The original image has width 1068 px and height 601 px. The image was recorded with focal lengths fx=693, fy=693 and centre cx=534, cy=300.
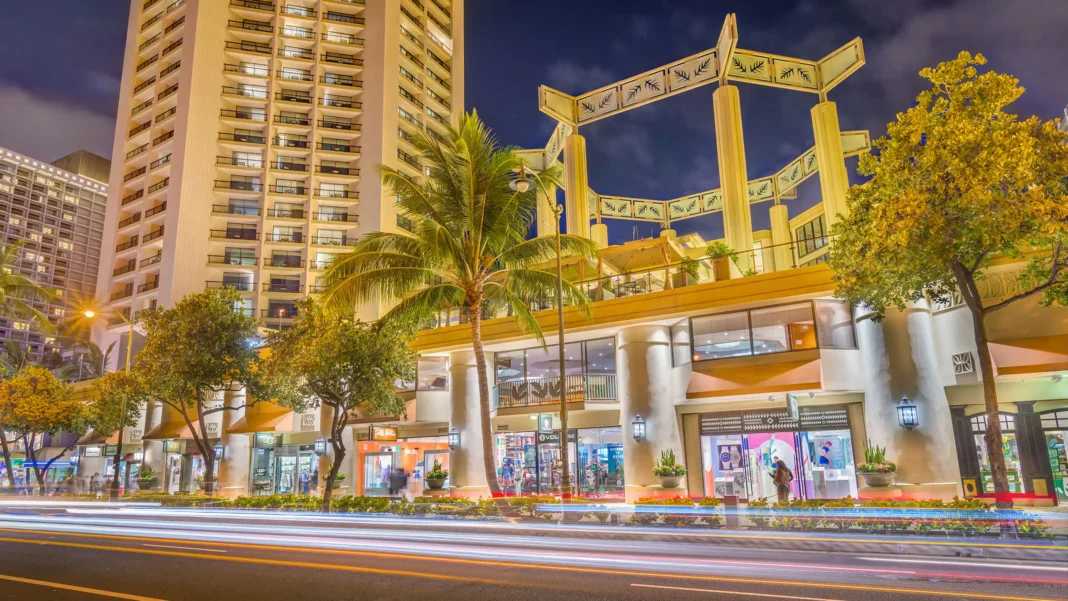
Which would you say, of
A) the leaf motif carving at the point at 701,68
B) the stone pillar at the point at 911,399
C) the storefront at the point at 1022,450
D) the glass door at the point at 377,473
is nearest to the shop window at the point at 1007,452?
the storefront at the point at 1022,450

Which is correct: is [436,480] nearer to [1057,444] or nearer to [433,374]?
[433,374]

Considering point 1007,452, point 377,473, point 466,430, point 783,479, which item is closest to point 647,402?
point 783,479

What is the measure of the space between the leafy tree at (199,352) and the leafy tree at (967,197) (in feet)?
76.6

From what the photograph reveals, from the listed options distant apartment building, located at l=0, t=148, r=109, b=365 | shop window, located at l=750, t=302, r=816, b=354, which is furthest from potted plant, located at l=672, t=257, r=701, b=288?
distant apartment building, located at l=0, t=148, r=109, b=365

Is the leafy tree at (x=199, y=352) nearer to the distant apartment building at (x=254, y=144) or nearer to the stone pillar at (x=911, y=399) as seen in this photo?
the stone pillar at (x=911, y=399)

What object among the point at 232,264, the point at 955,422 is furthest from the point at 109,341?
the point at 955,422

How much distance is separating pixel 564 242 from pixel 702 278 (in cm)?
697

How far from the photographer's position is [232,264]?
2426 inches

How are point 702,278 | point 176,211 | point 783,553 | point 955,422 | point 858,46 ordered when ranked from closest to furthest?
point 783,553 < point 955,422 < point 702,278 < point 858,46 < point 176,211

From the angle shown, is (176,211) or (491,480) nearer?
(491,480)

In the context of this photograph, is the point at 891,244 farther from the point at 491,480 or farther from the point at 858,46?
A: the point at 858,46

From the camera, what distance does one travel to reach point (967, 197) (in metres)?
13.8

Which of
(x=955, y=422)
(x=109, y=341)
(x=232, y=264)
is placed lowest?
(x=955, y=422)

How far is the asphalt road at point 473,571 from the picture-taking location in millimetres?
8641
